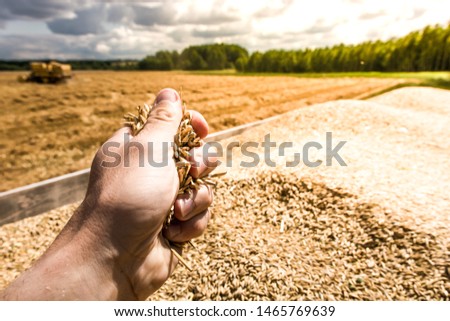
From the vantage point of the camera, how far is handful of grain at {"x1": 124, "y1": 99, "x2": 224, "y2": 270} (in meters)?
2.04

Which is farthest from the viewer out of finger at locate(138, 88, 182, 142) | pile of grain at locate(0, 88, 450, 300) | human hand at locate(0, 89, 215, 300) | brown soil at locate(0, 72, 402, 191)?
brown soil at locate(0, 72, 402, 191)

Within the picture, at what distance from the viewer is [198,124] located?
2363 millimetres

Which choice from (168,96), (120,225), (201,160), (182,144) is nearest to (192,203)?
(201,160)

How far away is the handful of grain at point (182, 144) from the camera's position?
2.04 m

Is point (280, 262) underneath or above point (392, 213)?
underneath

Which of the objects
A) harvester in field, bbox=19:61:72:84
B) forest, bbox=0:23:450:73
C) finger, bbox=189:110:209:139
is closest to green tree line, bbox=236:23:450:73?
forest, bbox=0:23:450:73

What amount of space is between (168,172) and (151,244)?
46 cm

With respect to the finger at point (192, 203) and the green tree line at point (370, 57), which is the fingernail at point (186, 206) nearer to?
the finger at point (192, 203)

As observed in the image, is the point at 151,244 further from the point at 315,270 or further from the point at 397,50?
the point at 397,50

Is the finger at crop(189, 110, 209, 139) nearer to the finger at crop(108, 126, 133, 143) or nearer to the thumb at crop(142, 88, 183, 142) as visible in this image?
the thumb at crop(142, 88, 183, 142)

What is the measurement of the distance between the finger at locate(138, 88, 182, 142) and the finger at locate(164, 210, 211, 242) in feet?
2.01

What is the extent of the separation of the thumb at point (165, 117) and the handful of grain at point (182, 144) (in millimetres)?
94

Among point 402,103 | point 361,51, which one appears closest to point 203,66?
point 361,51

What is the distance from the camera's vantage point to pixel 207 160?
2.23m
